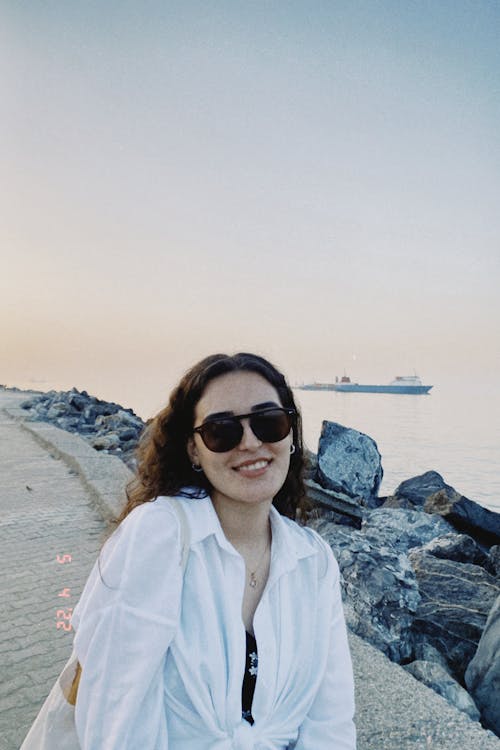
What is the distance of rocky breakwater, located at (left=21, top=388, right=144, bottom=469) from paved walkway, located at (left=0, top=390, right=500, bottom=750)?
2019 mm

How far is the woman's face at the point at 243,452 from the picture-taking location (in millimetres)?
1890

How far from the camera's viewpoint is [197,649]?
1579mm

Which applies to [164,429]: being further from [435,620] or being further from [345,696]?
[435,620]

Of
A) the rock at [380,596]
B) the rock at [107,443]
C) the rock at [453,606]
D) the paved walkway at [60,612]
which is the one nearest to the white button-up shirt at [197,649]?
the paved walkway at [60,612]

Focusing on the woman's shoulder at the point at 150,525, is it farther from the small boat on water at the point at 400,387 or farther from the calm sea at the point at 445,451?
the small boat on water at the point at 400,387

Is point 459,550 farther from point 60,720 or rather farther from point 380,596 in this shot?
point 60,720

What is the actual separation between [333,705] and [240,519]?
0.67m

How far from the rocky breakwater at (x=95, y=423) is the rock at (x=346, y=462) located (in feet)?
11.4

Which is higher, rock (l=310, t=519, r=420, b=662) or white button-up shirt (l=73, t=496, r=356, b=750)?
white button-up shirt (l=73, t=496, r=356, b=750)

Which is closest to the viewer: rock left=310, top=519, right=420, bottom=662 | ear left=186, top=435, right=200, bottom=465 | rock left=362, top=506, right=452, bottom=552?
ear left=186, top=435, right=200, bottom=465

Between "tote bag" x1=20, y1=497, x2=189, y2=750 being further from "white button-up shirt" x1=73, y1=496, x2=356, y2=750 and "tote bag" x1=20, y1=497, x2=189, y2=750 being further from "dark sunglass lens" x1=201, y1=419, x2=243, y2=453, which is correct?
"dark sunglass lens" x1=201, y1=419, x2=243, y2=453

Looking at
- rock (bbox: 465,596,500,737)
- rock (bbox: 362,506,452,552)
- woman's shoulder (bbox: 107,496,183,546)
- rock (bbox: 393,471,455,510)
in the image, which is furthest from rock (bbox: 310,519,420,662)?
rock (bbox: 393,471,455,510)

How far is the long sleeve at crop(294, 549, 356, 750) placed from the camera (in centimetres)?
178

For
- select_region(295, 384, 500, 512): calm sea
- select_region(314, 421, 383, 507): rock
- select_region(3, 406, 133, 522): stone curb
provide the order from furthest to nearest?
select_region(295, 384, 500, 512): calm sea
select_region(314, 421, 383, 507): rock
select_region(3, 406, 133, 522): stone curb
